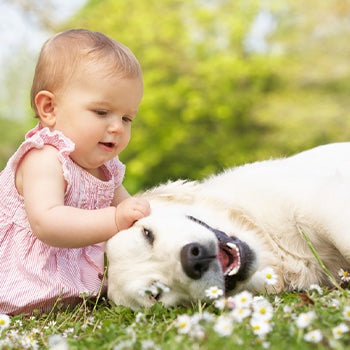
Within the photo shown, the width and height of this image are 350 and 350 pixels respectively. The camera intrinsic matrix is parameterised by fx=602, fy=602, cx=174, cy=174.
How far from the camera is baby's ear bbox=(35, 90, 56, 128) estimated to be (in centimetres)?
336

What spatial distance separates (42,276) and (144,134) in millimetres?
16125

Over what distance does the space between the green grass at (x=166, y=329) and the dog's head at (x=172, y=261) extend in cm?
9

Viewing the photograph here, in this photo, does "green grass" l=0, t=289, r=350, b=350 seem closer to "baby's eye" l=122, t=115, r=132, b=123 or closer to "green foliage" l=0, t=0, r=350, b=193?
"baby's eye" l=122, t=115, r=132, b=123

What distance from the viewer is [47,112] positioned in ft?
11.1

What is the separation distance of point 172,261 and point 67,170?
82 cm

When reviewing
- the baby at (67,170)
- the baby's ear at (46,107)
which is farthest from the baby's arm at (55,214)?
the baby's ear at (46,107)

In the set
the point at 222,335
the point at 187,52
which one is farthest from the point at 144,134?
the point at 222,335

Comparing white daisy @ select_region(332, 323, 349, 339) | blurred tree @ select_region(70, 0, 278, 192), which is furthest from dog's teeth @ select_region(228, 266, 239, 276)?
blurred tree @ select_region(70, 0, 278, 192)

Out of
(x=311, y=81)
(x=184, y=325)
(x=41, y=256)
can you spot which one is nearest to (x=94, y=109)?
(x=41, y=256)

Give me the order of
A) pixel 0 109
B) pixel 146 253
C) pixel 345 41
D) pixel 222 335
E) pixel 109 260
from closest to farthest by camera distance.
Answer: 1. pixel 222 335
2. pixel 146 253
3. pixel 109 260
4. pixel 345 41
5. pixel 0 109

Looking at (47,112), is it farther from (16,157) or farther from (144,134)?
(144,134)

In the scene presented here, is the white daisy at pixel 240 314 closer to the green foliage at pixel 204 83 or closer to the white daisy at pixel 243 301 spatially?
the white daisy at pixel 243 301

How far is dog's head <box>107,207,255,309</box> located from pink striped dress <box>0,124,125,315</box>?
34 centimetres

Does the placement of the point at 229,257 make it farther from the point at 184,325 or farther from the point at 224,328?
the point at 224,328
